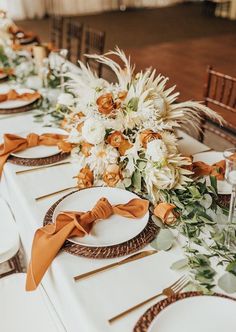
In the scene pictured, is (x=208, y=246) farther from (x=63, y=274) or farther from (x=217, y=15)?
(x=217, y=15)

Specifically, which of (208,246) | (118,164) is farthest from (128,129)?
(208,246)

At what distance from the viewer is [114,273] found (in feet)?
3.65

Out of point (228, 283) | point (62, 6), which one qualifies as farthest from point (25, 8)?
point (228, 283)

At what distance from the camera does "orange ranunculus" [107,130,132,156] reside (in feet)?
4.61

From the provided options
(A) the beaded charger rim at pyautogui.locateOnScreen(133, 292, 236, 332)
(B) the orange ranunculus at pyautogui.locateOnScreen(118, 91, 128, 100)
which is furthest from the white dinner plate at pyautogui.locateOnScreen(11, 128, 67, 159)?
(A) the beaded charger rim at pyautogui.locateOnScreen(133, 292, 236, 332)

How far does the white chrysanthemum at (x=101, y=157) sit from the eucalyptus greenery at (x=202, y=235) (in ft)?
0.72

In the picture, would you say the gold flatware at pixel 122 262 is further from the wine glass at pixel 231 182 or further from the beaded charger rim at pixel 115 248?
the wine glass at pixel 231 182

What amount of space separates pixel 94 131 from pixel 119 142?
0.30ft

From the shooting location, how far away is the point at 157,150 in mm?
1304

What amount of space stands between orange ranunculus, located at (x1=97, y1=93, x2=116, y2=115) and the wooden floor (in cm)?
251

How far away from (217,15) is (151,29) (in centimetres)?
209

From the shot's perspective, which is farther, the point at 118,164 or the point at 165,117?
the point at 165,117

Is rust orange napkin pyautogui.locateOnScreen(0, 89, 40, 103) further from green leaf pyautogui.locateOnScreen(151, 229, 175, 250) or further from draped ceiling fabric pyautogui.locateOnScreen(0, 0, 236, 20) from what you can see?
draped ceiling fabric pyautogui.locateOnScreen(0, 0, 236, 20)

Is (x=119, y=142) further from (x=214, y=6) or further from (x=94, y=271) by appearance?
(x=214, y=6)
